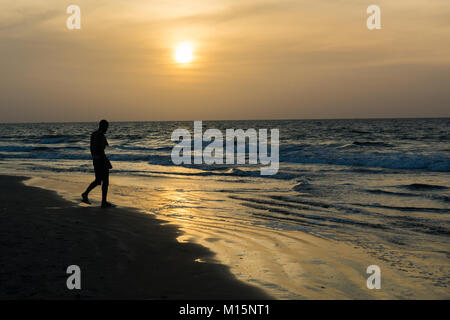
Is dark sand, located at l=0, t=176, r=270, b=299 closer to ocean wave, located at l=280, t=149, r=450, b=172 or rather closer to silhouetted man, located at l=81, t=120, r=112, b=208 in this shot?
silhouetted man, located at l=81, t=120, r=112, b=208

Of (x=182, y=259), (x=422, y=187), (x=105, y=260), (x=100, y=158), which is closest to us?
(x=105, y=260)

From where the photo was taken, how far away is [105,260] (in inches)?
208

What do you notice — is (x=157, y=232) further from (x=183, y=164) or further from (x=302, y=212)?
(x=183, y=164)

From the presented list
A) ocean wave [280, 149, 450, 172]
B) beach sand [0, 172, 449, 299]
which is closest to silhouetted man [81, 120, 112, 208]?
beach sand [0, 172, 449, 299]

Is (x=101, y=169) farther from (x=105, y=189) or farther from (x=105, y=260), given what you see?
(x=105, y=260)

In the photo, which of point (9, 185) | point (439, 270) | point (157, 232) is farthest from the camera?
point (9, 185)

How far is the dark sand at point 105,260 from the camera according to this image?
4.27m

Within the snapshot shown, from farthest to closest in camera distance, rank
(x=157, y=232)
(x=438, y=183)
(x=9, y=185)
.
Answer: (x=438, y=183) → (x=9, y=185) → (x=157, y=232)

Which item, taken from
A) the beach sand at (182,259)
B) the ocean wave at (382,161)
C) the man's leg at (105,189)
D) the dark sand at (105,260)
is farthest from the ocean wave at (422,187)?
the man's leg at (105,189)

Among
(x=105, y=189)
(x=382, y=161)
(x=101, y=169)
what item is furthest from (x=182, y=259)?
(x=382, y=161)

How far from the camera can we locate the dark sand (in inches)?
168

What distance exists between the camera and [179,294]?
4270 millimetres
